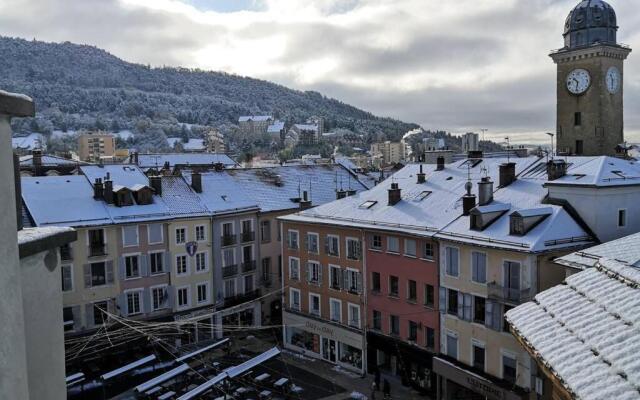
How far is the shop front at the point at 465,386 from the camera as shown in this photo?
2889 cm

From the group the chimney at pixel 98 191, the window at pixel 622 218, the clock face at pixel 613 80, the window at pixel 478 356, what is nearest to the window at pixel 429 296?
the window at pixel 478 356

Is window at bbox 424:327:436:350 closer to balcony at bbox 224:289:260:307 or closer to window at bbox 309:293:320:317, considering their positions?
window at bbox 309:293:320:317

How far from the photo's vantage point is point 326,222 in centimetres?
4041

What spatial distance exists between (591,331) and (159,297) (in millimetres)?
37168

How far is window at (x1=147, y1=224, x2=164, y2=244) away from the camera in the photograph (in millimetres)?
41875

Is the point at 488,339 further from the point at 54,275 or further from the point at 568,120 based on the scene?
the point at 568,120

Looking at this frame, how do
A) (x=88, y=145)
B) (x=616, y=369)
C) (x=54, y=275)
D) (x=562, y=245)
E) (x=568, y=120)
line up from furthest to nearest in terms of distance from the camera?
(x=88, y=145)
(x=568, y=120)
(x=562, y=245)
(x=616, y=369)
(x=54, y=275)

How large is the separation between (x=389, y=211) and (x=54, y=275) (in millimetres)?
33119

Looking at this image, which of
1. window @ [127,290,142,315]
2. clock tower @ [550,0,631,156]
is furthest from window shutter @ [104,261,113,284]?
clock tower @ [550,0,631,156]

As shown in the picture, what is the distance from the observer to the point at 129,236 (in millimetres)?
40875

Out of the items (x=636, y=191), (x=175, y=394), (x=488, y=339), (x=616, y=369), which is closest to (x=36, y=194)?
(x=175, y=394)

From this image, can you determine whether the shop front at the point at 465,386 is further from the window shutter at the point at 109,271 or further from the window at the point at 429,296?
the window shutter at the point at 109,271

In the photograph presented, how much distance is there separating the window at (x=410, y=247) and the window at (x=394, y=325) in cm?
408

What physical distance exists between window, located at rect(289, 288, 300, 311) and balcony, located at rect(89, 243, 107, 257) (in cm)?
1347
